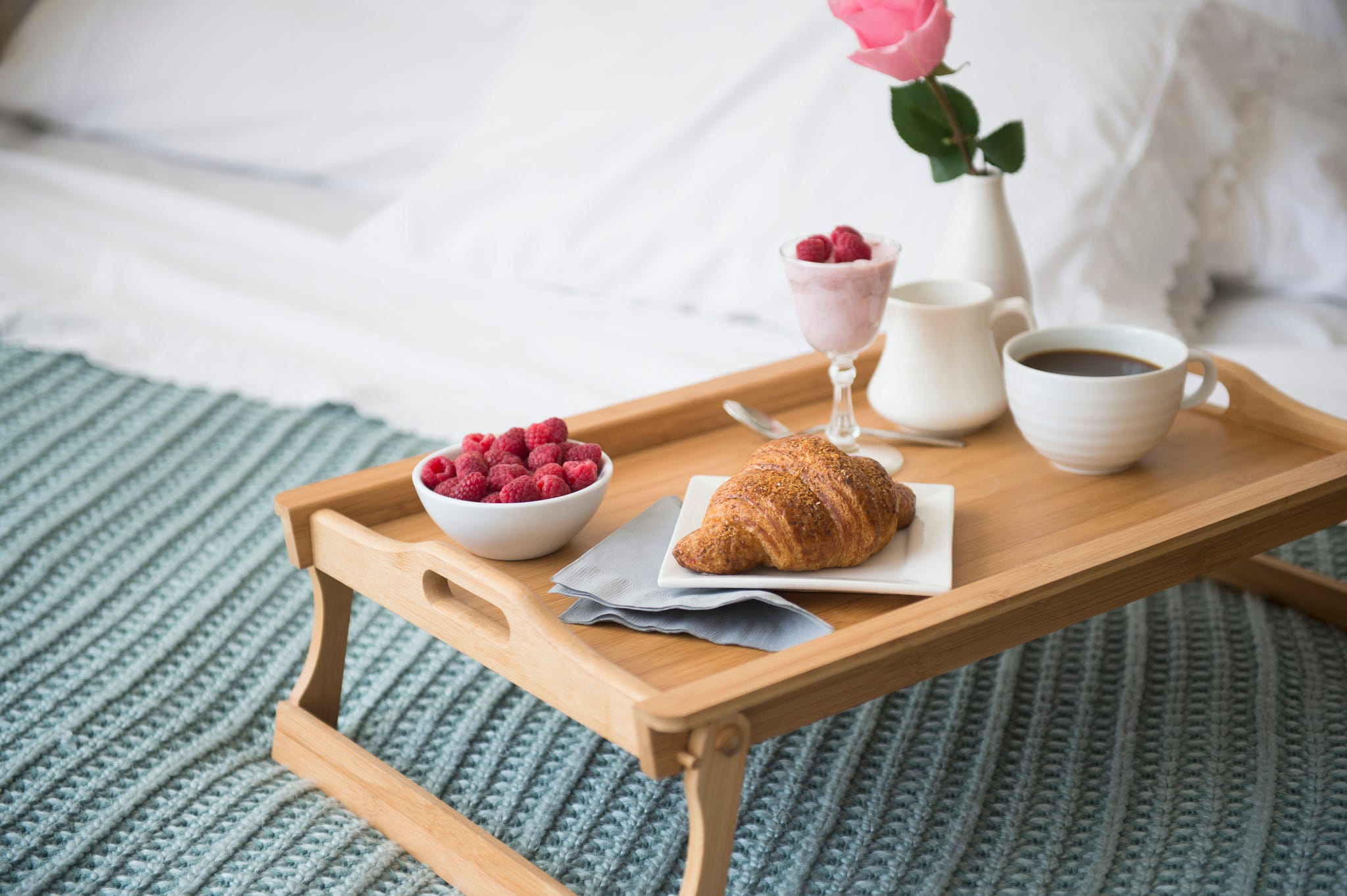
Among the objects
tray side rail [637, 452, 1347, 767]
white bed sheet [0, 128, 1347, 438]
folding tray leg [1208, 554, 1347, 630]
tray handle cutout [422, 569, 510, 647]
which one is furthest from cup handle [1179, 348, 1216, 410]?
tray handle cutout [422, 569, 510, 647]

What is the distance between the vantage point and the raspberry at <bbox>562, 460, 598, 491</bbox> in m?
0.89

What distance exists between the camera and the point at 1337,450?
1039mm

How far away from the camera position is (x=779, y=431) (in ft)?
3.59

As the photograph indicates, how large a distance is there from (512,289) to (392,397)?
0.27 metres

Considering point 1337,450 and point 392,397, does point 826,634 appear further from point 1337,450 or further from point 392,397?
point 392,397

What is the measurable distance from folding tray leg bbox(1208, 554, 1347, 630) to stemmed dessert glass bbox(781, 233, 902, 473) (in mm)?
436

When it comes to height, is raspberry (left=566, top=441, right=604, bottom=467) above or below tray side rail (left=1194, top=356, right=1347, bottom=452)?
below

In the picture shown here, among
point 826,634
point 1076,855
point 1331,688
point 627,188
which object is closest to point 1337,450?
point 1331,688

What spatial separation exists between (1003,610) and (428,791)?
452mm

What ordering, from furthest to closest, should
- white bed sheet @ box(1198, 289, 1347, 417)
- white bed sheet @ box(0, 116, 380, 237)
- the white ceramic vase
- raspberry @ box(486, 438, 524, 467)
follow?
white bed sheet @ box(0, 116, 380, 237)
white bed sheet @ box(1198, 289, 1347, 417)
the white ceramic vase
raspberry @ box(486, 438, 524, 467)

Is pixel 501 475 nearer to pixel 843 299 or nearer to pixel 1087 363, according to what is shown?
pixel 843 299

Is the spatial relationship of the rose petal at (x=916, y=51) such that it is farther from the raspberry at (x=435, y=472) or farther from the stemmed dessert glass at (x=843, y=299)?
the raspberry at (x=435, y=472)

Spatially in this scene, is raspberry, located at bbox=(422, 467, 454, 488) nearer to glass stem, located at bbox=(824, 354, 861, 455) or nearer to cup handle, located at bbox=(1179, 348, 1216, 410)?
glass stem, located at bbox=(824, 354, 861, 455)

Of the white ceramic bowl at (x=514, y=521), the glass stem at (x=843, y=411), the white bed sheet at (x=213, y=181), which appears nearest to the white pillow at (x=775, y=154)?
the white bed sheet at (x=213, y=181)
